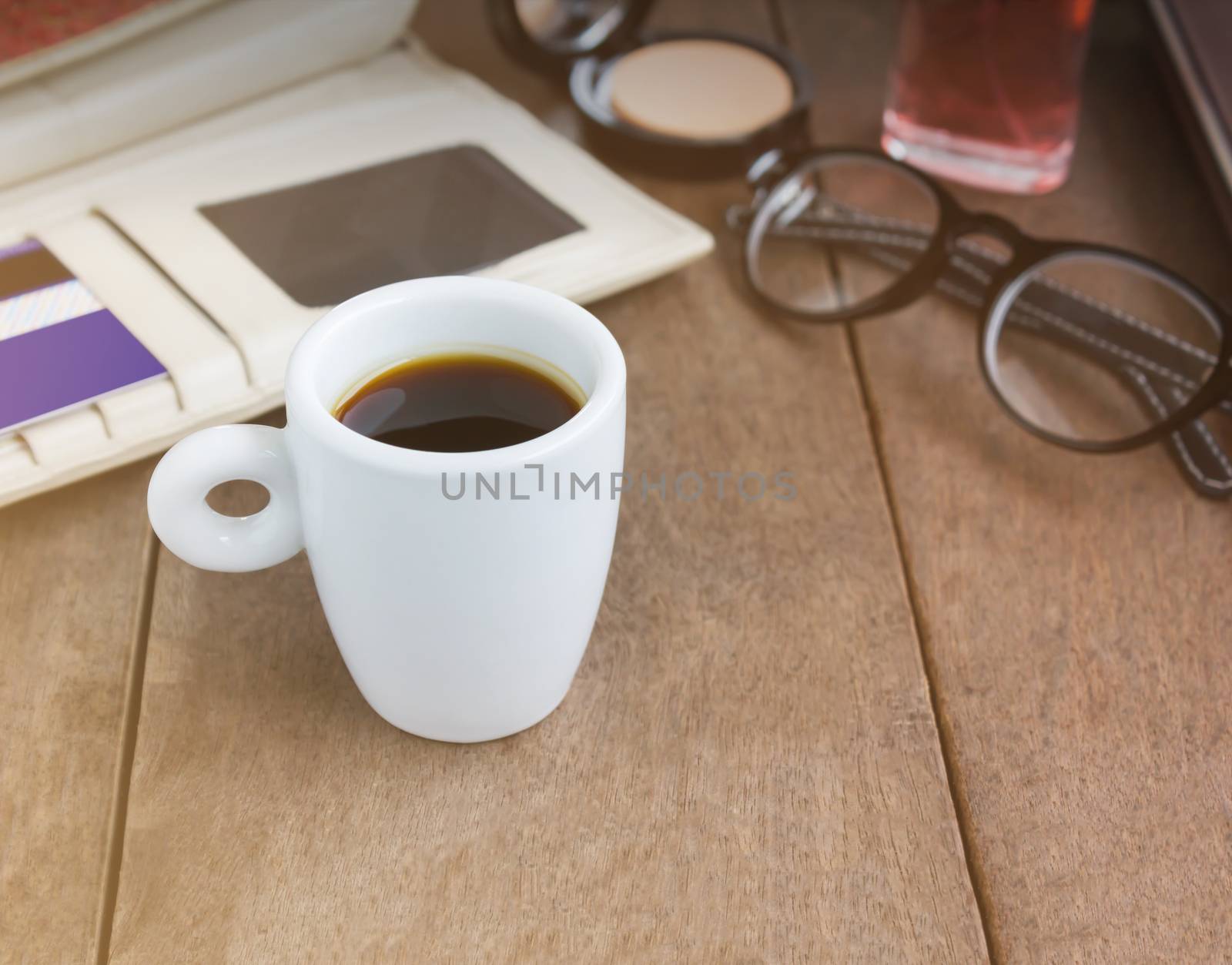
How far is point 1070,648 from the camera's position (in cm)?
48

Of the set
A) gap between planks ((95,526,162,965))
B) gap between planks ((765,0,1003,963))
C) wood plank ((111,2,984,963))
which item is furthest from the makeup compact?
gap between planks ((95,526,162,965))

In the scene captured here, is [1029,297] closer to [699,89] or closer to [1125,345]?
[1125,345]

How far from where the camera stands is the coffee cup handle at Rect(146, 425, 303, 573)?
37 cm

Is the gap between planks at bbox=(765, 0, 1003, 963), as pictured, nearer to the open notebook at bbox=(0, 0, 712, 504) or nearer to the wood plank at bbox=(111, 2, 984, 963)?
the wood plank at bbox=(111, 2, 984, 963)

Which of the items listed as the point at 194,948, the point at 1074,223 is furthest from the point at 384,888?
the point at 1074,223

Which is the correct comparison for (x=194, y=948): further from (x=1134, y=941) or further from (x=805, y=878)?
(x=1134, y=941)

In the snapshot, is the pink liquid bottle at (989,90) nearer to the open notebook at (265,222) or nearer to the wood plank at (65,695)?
the open notebook at (265,222)

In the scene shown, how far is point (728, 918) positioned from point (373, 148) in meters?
0.46

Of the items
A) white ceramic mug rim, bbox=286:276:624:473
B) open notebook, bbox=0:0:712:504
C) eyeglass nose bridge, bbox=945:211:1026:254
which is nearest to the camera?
white ceramic mug rim, bbox=286:276:624:473

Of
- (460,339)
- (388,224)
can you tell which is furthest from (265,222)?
(460,339)

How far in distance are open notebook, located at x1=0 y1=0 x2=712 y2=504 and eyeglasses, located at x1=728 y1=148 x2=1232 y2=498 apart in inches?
3.0

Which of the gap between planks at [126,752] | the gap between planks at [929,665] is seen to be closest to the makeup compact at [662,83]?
the gap between planks at [929,665]

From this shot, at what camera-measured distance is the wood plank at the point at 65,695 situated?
380mm

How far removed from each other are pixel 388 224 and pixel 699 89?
9.6 inches
